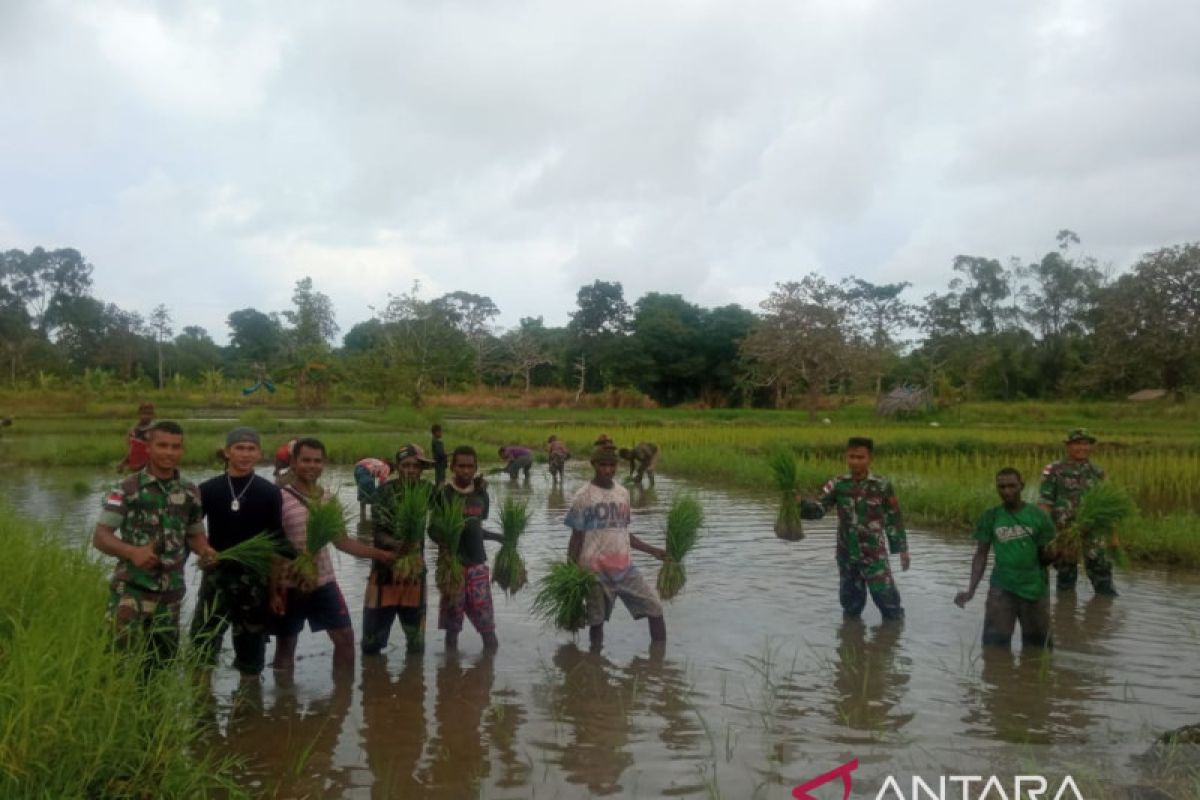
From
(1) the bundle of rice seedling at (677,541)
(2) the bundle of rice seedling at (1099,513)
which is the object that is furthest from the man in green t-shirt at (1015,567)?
(1) the bundle of rice seedling at (677,541)

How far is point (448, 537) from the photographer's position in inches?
230

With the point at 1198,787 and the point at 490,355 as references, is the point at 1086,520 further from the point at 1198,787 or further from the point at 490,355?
the point at 490,355

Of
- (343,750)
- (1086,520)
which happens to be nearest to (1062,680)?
(1086,520)

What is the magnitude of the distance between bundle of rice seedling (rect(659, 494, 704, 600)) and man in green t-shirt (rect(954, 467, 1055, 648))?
177 cm

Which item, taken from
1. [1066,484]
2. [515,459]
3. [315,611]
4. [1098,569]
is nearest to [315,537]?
[315,611]

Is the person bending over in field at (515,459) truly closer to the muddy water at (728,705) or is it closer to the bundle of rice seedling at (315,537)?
the muddy water at (728,705)

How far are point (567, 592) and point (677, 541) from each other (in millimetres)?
968

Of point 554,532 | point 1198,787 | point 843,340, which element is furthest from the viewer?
point 843,340

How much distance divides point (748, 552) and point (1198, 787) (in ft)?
21.6

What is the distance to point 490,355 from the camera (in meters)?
57.2

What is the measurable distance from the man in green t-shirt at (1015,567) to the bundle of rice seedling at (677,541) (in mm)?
1770

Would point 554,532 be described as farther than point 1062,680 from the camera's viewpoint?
Yes

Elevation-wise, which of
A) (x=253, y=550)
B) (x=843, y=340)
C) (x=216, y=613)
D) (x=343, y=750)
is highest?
(x=843, y=340)

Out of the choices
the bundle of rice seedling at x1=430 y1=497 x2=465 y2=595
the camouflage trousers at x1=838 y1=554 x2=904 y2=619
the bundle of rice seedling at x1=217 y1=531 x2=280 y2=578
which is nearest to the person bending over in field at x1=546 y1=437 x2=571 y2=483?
the camouflage trousers at x1=838 y1=554 x2=904 y2=619
